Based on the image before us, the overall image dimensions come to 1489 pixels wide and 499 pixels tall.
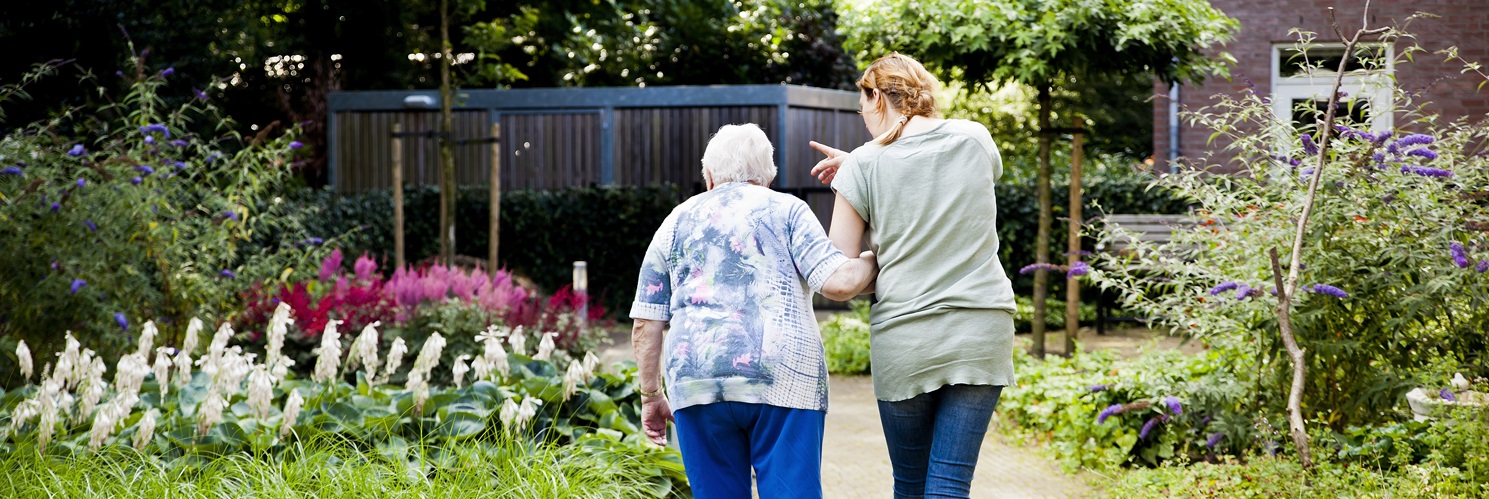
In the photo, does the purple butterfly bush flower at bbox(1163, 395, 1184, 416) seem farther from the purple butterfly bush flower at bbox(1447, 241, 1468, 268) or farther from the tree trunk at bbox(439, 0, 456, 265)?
the tree trunk at bbox(439, 0, 456, 265)

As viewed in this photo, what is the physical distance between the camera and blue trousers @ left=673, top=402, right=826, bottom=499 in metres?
2.63

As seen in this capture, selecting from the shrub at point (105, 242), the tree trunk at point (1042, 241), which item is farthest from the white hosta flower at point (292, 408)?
the tree trunk at point (1042, 241)

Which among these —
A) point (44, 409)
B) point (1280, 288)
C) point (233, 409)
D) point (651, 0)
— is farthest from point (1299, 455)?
point (651, 0)

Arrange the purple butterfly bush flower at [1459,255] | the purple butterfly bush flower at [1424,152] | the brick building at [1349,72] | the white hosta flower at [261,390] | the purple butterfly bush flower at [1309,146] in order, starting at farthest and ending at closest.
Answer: the brick building at [1349,72] < the purple butterfly bush flower at [1309,146] < the purple butterfly bush flower at [1424,152] < the purple butterfly bush flower at [1459,255] < the white hosta flower at [261,390]

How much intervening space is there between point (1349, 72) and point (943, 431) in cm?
283

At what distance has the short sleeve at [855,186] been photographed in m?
2.63

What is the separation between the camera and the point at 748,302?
2.60 m

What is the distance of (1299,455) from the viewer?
3.75 m

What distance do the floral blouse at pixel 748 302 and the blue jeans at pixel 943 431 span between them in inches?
7.5

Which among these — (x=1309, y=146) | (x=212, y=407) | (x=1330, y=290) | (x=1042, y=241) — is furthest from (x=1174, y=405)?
(x=212, y=407)

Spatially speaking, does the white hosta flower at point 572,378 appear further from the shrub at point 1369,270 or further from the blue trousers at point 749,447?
the shrub at point 1369,270

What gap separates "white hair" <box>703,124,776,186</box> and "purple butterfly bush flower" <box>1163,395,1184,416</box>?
7.55ft

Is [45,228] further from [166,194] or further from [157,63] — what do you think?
[157,63]

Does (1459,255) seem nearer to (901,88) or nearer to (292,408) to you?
(901,88)
